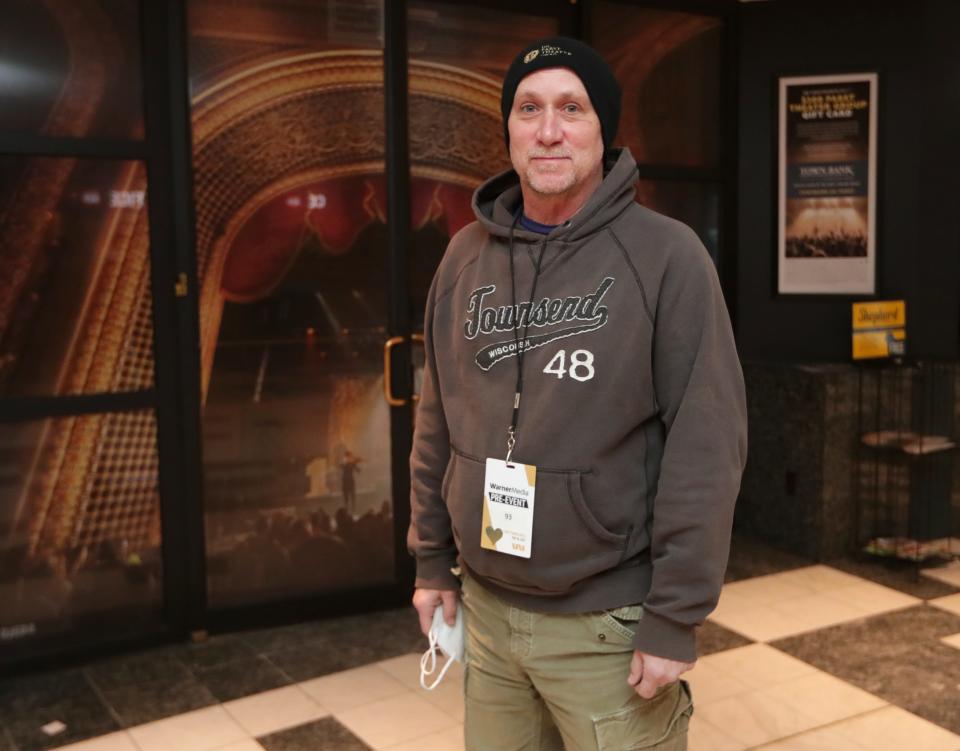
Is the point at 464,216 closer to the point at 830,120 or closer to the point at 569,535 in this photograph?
the point at 830,120

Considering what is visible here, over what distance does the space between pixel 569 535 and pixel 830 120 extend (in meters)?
3.45

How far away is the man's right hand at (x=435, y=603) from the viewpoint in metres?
1.73

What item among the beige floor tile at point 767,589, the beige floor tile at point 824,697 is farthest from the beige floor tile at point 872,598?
the beige floor tile at point 824,697

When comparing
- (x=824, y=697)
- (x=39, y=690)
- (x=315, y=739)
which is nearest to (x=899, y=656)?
(x=824, y=697)

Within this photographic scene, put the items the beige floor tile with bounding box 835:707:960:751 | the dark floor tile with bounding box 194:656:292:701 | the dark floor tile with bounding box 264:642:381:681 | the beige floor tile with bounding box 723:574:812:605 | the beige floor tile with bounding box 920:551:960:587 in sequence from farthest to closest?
1. the beige floor tile with bounding box 920:551:960:587
2. the beige floor tile with bounding box 723:574:812:605
3. the dark floor tile with bounding box 264:642:381:681
4. the dark floor tile with bounding box 194:656:292:701
5. the beige floor tile with bounding box 835:707:960:751

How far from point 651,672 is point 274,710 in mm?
1824

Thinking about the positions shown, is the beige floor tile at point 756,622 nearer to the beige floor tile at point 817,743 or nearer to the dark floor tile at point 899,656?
the dark floor tile at point 899,656

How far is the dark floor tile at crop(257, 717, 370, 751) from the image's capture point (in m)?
2.72

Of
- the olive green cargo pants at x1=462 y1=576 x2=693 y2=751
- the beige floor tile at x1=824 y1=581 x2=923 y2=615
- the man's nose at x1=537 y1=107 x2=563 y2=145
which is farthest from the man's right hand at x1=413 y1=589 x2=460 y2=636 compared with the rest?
the beige floor tile at x1=824 y1=581 x2=923 y2=615

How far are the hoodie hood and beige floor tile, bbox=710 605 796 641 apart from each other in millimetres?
2310

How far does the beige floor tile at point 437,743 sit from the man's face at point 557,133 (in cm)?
174

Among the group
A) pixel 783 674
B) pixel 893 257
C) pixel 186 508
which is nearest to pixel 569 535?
pixel 783 674

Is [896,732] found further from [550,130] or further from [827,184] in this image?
[827,184]

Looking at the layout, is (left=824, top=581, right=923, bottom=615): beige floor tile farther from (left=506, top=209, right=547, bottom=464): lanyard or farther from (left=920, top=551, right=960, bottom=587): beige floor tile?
(left=506, top=209, right=547, bottom=464): lanyard
